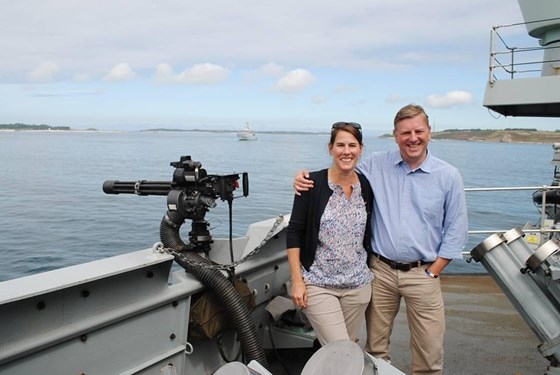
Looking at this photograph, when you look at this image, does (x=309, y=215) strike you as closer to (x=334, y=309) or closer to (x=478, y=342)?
(x=334, y=309)

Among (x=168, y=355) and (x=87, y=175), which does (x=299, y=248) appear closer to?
(x=168, y=355)

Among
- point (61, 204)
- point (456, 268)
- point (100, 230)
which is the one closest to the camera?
point (456, 268)

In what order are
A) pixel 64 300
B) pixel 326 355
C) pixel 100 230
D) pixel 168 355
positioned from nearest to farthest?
1. pixel 326 355
2. pixel 64 300
3. pixel 168 355
4. pixel 100 230

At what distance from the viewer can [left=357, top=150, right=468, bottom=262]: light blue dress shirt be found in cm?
273

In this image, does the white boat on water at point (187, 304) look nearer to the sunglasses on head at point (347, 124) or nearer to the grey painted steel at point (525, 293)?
the grey painted steel at point (525, 293)

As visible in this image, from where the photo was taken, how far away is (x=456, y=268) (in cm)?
1258

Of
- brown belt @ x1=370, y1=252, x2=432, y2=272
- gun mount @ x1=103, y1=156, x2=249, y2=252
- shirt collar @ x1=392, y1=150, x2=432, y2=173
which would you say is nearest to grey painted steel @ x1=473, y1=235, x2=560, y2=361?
brown belt @ x1=370, y1=252, x2=432, y2=272

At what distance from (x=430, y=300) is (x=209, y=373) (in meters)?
1.58

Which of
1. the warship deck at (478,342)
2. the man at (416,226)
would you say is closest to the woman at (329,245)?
the man at (416,226)

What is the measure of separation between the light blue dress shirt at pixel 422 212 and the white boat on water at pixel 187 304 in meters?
0.20

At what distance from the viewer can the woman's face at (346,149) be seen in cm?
257

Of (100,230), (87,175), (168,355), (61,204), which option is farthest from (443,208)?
(87,175)

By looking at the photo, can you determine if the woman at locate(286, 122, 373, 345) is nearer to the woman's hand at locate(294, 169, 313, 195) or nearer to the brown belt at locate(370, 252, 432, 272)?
the woman's hand at locate(294, 169, 313, 195)

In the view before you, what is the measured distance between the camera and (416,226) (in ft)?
9.03
